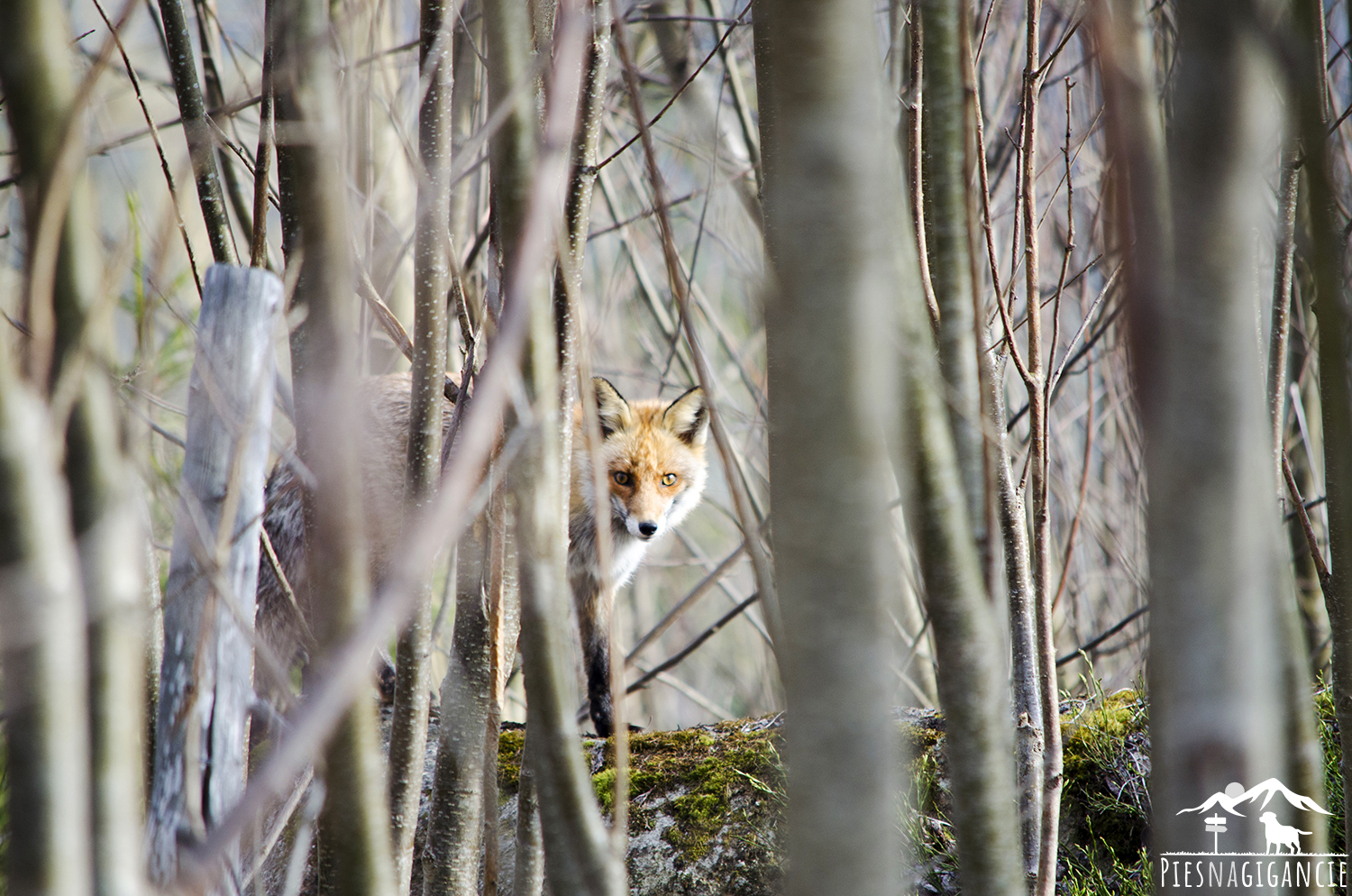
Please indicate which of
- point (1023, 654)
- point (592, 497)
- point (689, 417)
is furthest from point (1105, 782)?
point (689, 417)

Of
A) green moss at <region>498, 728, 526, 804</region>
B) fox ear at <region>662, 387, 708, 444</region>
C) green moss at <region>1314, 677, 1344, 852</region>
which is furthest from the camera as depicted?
fox ear at <region>662, 387, 708, 444</region>

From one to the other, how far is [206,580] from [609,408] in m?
4.00

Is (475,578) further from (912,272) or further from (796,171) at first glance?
(796,171)

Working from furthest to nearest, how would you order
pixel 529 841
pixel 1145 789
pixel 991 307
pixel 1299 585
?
pixel 1299 585 → pixel 1145 789 → pixel 991 307 → pixel 529 841

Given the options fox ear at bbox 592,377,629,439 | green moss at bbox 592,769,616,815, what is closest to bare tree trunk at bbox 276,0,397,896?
green moss at bbox 592,769,616,815

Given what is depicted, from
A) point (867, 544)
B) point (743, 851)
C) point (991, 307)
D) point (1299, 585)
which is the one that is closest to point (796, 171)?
point (867, 544)

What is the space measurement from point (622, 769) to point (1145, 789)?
2290mm

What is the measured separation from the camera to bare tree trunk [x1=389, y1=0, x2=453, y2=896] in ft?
5.57

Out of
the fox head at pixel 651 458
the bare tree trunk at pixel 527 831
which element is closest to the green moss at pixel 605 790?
the bare tree trunk at pixel 527 831

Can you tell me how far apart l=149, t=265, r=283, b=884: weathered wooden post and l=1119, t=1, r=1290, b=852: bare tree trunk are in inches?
48.3

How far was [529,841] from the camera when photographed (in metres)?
1.92

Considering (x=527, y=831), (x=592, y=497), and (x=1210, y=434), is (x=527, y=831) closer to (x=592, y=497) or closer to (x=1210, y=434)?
(x=1210, y=434)

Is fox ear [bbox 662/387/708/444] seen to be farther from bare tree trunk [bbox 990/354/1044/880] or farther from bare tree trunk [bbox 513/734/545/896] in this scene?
bare tree trunk [bbox 513/734/545/896]

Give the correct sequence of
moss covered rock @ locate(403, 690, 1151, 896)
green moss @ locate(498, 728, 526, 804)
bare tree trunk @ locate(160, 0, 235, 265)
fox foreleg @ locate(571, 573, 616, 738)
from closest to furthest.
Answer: bare tree trunk @ locate(160, 0, 235, 265), moss covered rock @ locate(403, 690, 1151, 896), green moss @ locate(498, 728, 526, 804), fox foreleg @ locate(571, 573, 616, 738)
